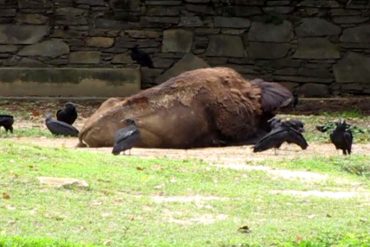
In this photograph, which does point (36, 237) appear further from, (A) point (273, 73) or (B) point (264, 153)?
(A) point (273, 73)

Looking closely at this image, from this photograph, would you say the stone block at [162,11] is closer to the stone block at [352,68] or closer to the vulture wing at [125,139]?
the stone block at [352,68]

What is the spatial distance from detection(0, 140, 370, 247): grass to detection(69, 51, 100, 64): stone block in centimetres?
836

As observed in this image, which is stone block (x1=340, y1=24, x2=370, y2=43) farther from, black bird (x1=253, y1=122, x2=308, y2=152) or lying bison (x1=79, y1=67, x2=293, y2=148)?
black bird (x1=253, y1=122, x2=308, y2=152)

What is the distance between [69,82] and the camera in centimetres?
1847

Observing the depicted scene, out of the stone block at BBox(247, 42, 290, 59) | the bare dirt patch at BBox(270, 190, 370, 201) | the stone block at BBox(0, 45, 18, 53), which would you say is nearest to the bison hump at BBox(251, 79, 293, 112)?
the bare dirt patch at BBox(270, 190, 370, 201)

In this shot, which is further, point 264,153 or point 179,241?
point 264,153

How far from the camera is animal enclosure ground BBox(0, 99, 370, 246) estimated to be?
23.0 feet

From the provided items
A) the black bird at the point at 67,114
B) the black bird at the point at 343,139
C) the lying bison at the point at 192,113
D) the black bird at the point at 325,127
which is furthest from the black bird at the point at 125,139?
the black bird at the point at 325,127

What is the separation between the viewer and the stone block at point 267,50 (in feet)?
61.8

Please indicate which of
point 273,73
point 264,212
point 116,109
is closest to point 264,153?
point 116,109

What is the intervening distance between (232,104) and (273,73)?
6.42 metres

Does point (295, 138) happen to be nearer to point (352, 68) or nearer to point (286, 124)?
point (286, 124)

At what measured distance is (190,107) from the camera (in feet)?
40.6

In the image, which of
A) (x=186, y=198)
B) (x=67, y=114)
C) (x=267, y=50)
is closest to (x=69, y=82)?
(x=267, y=50)
